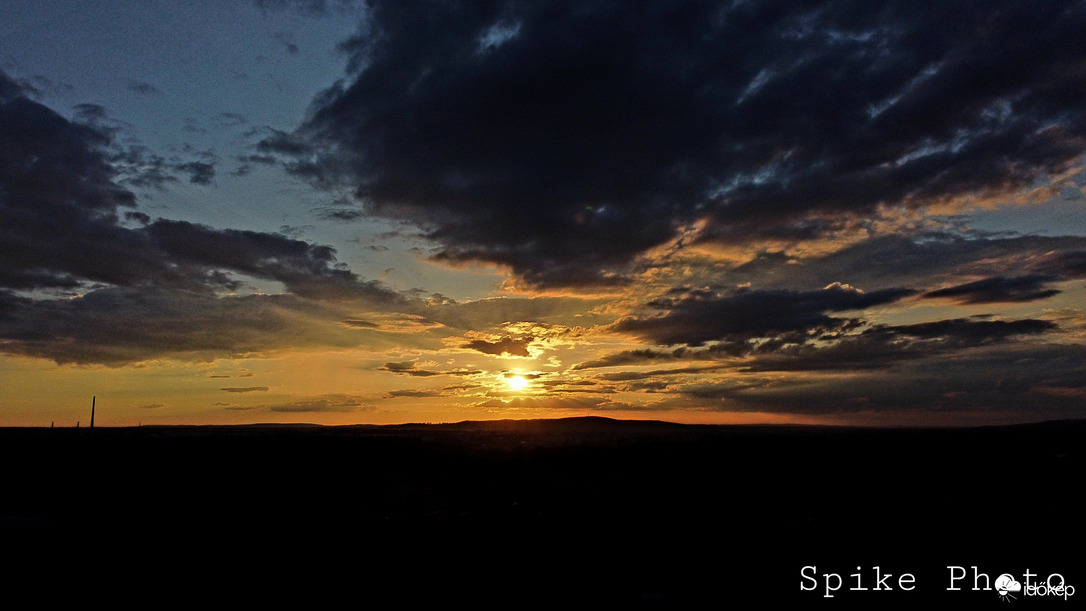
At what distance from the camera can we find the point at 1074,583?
18.2 metres

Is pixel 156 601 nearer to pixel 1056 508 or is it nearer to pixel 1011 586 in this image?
pixel 1011 586

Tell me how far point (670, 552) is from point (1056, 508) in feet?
63.2

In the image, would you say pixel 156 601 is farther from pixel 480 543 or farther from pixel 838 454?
pixel 838 454

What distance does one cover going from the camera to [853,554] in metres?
21.2

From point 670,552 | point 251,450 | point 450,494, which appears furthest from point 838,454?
point 251,450

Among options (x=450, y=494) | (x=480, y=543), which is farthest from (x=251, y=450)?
(x=480, y=543)

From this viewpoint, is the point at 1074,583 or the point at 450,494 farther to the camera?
the point at 450,494

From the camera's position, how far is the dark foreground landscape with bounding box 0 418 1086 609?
1747 cm

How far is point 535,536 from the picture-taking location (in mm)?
23875

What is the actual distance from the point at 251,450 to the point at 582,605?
192 ft

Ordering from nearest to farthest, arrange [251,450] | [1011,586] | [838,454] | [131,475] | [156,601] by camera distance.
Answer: [156,601]
[1011,586]
[131,475]
[838,454]
[251,450]

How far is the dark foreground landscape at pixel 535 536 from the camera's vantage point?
17.5 meters

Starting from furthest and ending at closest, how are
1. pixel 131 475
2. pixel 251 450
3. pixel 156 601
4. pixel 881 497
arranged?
pixel 251 450, pixel 131 475, pixel 881 497, pixel 156 601

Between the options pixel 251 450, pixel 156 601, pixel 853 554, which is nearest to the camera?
pixel 156 601
